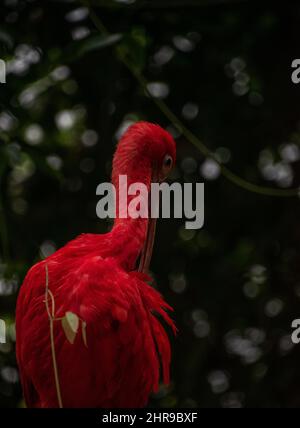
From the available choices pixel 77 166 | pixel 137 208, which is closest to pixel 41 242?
pixel 77 166

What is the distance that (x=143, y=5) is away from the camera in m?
2.80

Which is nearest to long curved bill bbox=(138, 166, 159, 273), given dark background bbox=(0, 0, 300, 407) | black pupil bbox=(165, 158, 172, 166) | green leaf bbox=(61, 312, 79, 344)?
black pupil bbox=(165, 158, 172, 166)

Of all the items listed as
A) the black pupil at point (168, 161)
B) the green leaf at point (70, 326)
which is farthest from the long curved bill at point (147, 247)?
the green leaf at point (70, 326)

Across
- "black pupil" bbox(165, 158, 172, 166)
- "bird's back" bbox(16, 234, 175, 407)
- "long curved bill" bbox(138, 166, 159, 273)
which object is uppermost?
"black pupil" bbox(165, 158, 172, 166)

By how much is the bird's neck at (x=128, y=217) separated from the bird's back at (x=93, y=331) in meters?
0.02

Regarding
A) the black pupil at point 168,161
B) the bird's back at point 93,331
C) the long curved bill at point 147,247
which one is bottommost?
the bird's back at point 93,331

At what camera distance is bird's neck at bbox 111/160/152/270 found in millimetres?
1809

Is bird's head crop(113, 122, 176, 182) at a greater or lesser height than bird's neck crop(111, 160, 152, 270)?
greater

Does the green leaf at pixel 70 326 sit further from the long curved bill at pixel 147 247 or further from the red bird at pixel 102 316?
the long curved bill at pixel 147 247

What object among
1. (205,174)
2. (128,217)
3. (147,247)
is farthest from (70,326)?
(205,174)

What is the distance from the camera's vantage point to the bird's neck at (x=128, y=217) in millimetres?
1809

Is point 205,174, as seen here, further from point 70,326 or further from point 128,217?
point 70,326

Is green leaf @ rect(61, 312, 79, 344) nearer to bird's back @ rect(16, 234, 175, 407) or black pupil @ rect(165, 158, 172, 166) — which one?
bird's back @ rect(16, 234, 175, 407)
